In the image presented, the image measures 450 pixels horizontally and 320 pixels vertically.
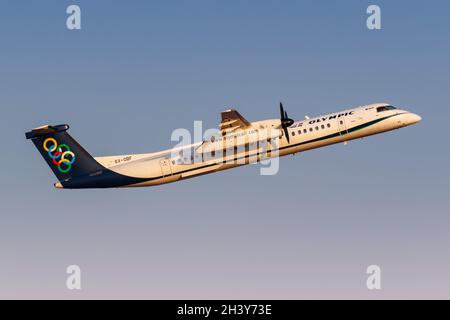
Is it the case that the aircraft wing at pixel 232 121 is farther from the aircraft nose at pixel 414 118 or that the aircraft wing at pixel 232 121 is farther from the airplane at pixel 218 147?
the aircraft nose at pixel 414 118

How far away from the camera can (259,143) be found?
49.3 meters

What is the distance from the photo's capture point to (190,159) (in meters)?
50.7

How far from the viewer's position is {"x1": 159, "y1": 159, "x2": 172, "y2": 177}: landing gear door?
5119 centimetres

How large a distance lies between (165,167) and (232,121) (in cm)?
673

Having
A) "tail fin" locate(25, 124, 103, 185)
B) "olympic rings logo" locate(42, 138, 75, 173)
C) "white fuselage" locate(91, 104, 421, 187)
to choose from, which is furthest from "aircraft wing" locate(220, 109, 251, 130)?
"olympic rings logo" locate(42, 138, 75, 173)

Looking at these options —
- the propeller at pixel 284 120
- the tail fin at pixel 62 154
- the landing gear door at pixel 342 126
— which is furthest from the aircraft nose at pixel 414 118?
the tail fin at pixel 62 154

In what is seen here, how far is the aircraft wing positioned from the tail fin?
11.0 metres

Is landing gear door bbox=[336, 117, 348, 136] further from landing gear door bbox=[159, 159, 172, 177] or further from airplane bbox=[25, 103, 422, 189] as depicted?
landing gear door bbox=[159, 159, 172, 177]

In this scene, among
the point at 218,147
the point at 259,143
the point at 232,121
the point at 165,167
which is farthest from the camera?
the point at 165,167

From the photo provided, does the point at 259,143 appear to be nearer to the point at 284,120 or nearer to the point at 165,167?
the point at 284,120

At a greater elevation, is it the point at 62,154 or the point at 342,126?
the point at 342,126

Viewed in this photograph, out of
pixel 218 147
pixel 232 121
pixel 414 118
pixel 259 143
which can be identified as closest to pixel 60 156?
pixel 218 147
